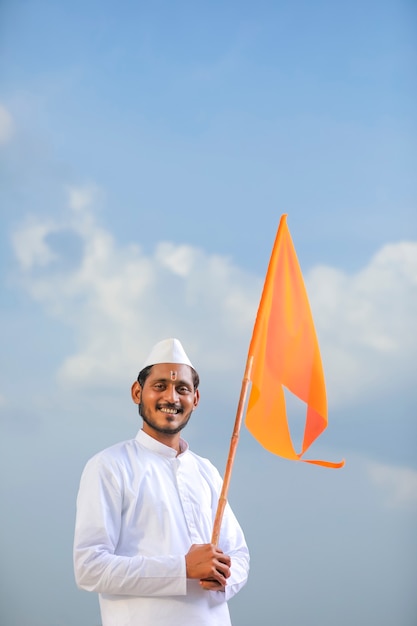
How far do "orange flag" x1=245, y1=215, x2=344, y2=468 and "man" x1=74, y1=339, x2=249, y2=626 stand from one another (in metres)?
0.22

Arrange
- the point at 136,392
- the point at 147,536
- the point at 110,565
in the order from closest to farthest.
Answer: the point at 110,565 < the point at 147,536 < the point at 136,392

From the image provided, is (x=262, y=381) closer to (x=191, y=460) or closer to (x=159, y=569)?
(x=191, y=460)

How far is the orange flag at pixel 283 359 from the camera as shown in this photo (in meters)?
2.62

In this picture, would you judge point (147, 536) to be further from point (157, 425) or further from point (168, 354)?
point (168, 354)

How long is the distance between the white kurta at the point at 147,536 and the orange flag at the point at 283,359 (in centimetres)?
29

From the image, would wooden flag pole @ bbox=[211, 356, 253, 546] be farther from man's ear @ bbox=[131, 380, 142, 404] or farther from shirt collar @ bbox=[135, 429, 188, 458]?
man's ear @ bbox=[131, 380, 142, 404]

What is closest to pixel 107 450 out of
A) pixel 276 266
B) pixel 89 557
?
pixel 89 557

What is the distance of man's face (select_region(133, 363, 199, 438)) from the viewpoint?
2504mm

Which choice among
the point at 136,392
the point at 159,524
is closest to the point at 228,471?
the point at 159,524

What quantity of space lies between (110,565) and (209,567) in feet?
0.89

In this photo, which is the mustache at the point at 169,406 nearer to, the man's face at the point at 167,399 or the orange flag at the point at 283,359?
the man's face at the point at 167,399

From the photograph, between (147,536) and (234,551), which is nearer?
(147,536)

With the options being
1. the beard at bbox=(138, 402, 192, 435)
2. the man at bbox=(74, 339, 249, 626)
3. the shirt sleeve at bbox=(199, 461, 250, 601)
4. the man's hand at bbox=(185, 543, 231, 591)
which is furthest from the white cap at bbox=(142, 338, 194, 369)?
the man's hand at bbox=(185, 543, 231, 591)

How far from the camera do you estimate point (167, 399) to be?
250 centimetres
